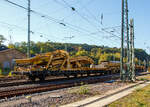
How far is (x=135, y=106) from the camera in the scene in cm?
621

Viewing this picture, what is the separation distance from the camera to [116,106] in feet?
20.7

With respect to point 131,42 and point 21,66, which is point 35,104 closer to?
point 21,66

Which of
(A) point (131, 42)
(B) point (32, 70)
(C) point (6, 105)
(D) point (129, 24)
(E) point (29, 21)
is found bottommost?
(C) point (6, 105)

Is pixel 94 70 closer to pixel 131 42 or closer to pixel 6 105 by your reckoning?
pixel 131 42

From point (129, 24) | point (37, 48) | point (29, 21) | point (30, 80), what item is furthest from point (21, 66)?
point (37, 48)

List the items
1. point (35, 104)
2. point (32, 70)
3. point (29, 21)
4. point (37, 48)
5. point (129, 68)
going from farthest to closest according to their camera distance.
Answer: point (37, 48) < point (29, 21) < point (129, 68) < point (32, 70) < point (35, 104)

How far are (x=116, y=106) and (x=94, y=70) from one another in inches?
661

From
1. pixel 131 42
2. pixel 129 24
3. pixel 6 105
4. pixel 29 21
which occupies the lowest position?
pixel 6 105

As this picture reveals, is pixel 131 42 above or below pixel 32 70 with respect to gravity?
above

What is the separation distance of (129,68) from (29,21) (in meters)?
15.5

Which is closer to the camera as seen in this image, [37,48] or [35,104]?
[35,104]

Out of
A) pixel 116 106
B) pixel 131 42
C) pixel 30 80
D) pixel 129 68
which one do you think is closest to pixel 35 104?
pixel 116 106

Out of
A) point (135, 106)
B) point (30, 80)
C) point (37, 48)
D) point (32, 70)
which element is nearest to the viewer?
point (135, 106)

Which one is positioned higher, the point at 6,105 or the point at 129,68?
the point at 129,68
